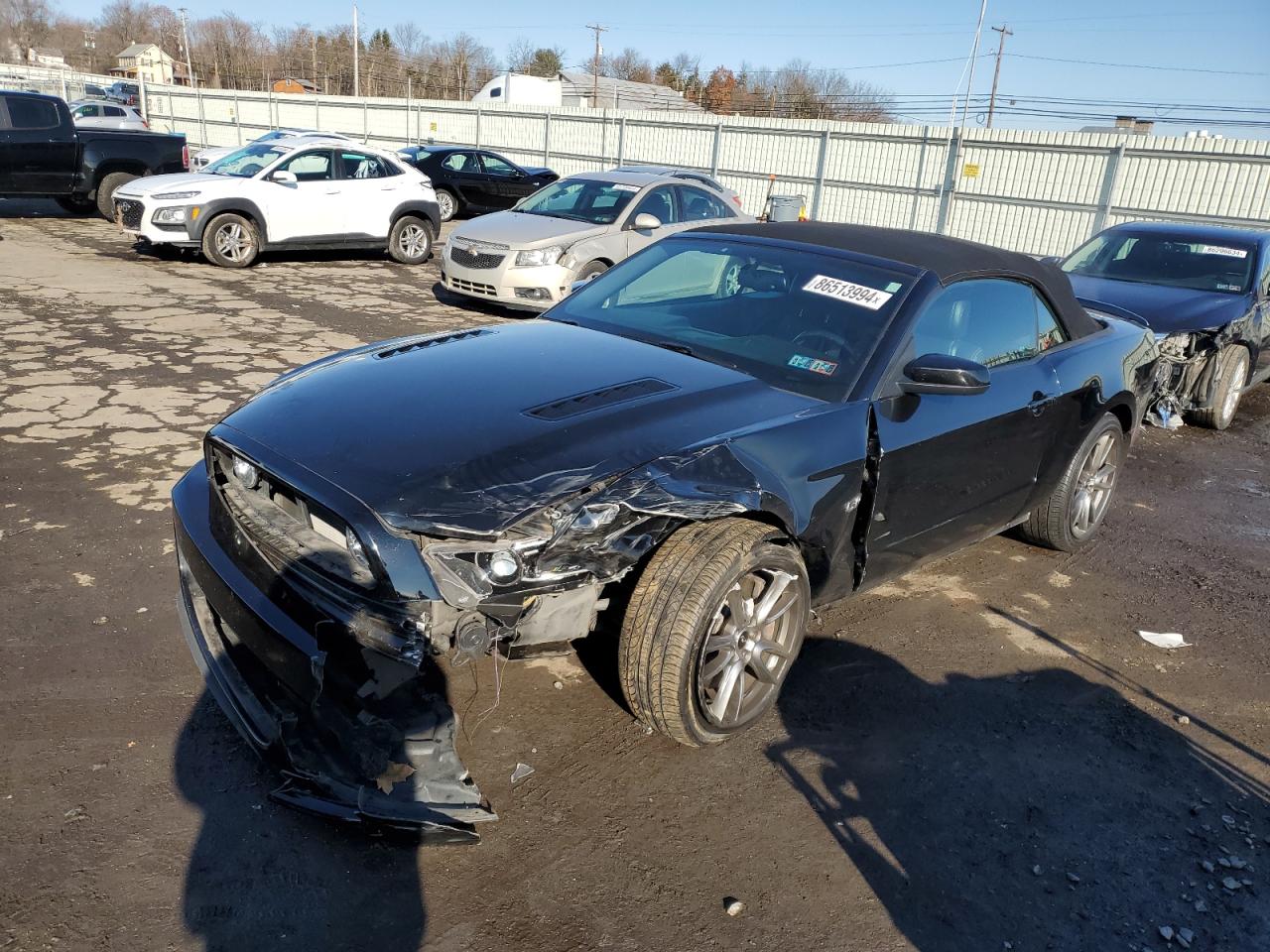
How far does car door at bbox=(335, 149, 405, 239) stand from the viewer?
1252 centimetres

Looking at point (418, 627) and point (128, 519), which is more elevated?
point (418, 627)

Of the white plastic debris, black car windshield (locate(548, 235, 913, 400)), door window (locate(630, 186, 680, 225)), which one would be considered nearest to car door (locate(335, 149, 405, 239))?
door window (locate(630, 186, 680, 225))

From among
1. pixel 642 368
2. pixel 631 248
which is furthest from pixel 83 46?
pixel 642 368

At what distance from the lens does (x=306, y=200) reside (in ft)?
39.6

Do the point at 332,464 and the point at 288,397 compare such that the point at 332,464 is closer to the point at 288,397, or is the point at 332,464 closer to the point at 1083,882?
the point at 288,397

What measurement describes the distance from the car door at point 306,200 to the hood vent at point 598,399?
10.2 m

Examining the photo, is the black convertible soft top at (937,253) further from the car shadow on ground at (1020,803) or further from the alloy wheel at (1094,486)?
the car shadow on ground at (1020,803)

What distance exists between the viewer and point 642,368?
11.2ft

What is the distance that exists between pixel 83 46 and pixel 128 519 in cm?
11963

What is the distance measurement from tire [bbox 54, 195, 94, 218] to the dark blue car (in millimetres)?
14844

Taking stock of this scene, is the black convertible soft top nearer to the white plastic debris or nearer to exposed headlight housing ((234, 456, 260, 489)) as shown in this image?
the white plastic debris

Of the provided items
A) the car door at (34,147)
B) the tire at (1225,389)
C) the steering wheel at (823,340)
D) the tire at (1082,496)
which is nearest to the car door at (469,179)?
the car door at (34,147)

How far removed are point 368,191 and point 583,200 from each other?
362 cm

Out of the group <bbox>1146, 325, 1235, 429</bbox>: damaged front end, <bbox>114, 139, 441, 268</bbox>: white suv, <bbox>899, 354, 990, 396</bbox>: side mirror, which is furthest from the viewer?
<bbox>114, 139, 441, 268</bbox>: white suv
